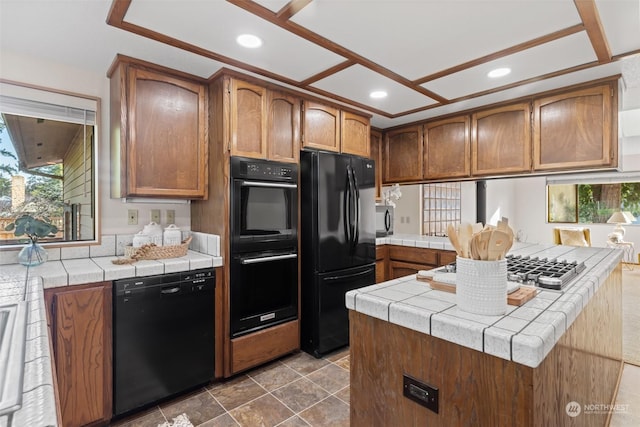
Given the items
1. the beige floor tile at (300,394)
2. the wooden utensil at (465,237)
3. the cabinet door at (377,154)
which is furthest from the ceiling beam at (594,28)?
the beige floor tile at (300,394)

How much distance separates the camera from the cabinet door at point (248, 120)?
2.35 m

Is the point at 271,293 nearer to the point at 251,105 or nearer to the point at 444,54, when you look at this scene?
the point at 251,105

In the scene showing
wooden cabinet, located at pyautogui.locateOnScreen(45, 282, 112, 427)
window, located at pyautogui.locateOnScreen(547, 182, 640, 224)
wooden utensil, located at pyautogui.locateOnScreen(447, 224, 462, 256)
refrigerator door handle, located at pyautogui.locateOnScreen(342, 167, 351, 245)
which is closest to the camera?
wooden utensil, located at pyautogui.locateOnScreen(447, 224, 462, 256)

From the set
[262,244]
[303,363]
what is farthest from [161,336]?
[303,363]

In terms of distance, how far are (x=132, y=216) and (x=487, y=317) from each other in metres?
2.52

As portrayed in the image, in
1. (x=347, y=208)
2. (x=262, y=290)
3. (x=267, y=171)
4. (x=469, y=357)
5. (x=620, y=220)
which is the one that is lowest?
(x=262, y=290)

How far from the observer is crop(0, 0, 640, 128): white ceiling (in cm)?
162

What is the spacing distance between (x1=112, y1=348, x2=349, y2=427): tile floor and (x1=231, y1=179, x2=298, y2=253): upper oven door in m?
0.95

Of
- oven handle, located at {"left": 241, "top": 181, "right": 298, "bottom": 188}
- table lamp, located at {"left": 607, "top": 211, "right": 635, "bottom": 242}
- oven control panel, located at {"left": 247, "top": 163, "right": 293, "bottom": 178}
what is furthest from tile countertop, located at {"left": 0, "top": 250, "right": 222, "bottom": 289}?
table lamp, located at {"left": 607, "top": 211, "right": 635, "bottom": 242}

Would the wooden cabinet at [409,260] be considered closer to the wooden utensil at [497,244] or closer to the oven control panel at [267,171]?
the oven control panel at [267,171]

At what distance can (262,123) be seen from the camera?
2.51 meters

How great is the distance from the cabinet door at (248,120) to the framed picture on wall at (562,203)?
8623mm

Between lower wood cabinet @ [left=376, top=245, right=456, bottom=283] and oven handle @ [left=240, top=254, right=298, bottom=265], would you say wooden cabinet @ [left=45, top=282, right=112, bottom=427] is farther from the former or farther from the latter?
lower wood cabinet @ [left=376, top=245, right=456, bottom=283]

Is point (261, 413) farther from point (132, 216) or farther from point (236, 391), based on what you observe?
point (132, 216)
